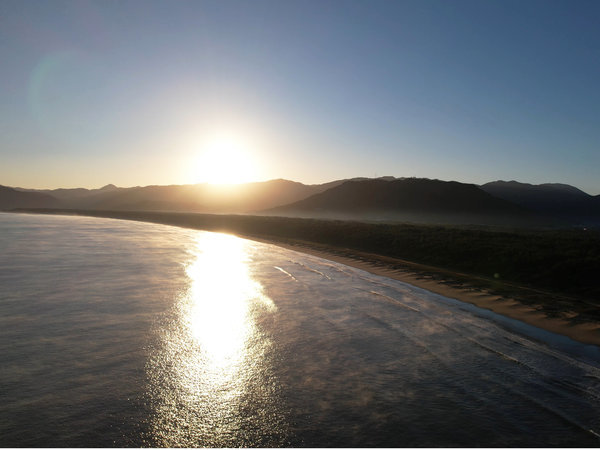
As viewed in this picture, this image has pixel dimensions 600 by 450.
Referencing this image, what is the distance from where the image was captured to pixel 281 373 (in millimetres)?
8430

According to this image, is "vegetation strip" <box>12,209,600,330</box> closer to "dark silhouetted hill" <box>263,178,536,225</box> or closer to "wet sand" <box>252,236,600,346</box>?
"wet sand" <box>252,236,600,346</box>

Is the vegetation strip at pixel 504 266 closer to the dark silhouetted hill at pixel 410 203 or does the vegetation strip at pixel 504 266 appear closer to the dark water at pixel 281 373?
the dark water at pixel 281 373

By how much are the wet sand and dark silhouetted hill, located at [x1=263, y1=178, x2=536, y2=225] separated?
11575 cm

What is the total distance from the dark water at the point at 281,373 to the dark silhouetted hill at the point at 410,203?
429 ft

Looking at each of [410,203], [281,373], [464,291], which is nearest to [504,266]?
[464,291]

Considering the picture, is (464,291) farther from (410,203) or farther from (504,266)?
(410,203)

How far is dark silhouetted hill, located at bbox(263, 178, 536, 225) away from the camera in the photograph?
483 feet

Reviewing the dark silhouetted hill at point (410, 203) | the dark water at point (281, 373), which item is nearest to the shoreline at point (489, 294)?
the dark water at point (281, 373)

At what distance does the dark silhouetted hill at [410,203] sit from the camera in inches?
5792

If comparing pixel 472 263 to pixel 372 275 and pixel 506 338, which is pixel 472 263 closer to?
pixel 372 275

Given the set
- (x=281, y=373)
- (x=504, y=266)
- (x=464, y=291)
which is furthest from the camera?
(x=504, y=266)

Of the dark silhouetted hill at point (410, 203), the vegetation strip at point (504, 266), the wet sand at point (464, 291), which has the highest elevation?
the dark silhouetted hill at point (410, 203)

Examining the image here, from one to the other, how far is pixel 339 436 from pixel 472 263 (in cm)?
2190

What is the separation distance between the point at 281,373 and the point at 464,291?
39.5 ft
